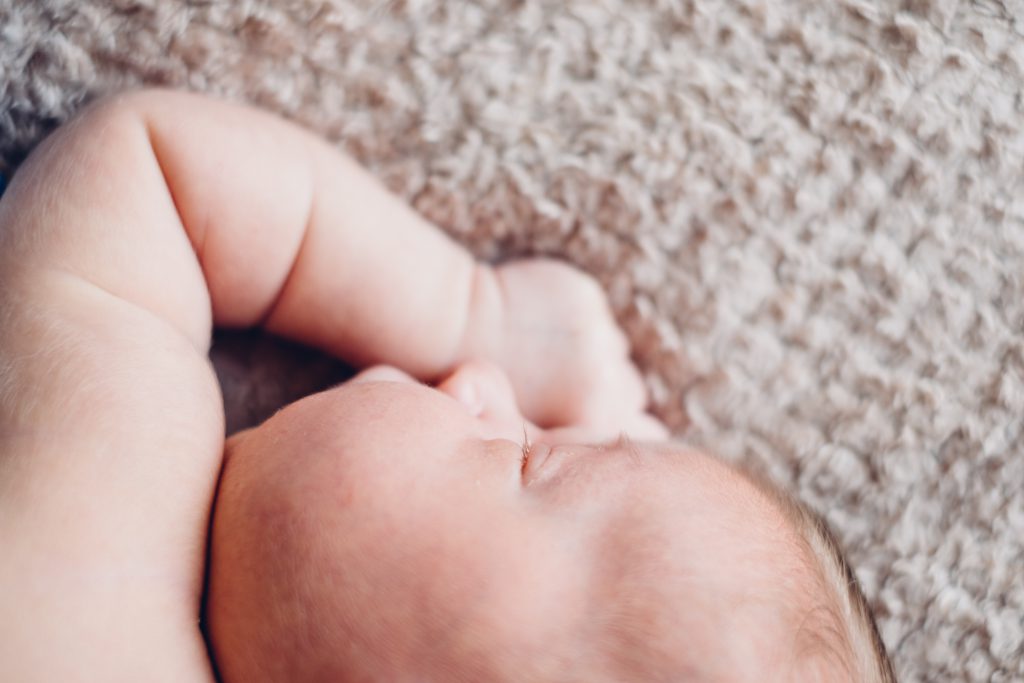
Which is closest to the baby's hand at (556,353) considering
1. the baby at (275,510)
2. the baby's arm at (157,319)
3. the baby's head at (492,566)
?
the baby's arm at (157,319)

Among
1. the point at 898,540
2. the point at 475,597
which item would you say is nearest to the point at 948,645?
the point at 898,540

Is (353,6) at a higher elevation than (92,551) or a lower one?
higher

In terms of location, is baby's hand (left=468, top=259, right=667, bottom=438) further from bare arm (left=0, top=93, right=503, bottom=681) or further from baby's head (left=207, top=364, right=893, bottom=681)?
baby's head (left=207, top=364, right=893, bottom=681)

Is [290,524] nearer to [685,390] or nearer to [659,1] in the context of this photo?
[685,390]

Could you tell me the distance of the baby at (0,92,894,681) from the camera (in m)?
0.62

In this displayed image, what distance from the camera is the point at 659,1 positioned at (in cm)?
99

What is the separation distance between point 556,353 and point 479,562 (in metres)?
0.39

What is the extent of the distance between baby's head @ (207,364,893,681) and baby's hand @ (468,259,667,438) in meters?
0.25

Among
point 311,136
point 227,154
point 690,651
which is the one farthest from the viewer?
point 311,136

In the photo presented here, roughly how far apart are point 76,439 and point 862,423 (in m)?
0.76

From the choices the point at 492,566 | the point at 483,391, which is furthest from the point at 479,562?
the point at 483,391

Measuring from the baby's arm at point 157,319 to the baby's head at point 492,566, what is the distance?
0.06 meters

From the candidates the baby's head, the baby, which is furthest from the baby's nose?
the baby's head

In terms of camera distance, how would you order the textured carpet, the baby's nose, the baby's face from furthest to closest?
the textured carpet → the baby's nose → the baby's face
